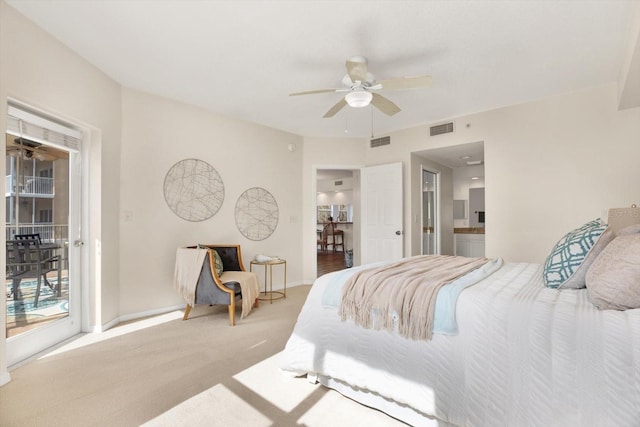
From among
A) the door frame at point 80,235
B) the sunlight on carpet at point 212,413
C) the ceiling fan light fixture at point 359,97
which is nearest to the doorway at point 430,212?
the ceiling fan light fixture at point 359,97

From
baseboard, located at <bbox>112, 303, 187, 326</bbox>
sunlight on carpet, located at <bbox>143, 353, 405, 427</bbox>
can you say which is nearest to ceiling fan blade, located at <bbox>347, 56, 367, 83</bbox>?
sunlight on carpet, located at <bbox>143, 353, 405, 427</bbox>

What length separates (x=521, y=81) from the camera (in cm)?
344

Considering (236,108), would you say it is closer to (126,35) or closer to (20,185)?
(126,35)

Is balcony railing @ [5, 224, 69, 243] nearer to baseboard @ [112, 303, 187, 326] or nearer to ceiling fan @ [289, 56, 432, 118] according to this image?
baseboard @ [112, 303, 187, 326]

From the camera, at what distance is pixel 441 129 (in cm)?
478

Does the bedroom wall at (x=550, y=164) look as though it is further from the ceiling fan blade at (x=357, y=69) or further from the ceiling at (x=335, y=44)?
the ceiling fan blade at (x=357, y=69)

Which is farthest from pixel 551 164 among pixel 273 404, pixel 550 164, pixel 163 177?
pixel 163 177

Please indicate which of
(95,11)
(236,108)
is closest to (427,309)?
(95,11)

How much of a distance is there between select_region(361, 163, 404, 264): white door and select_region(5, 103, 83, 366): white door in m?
4.01

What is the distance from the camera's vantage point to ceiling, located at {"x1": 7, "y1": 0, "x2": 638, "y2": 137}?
7.44ft

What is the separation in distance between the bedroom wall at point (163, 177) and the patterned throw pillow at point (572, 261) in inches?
146

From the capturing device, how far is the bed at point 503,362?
49.5 inches

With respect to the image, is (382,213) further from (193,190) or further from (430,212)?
(193,190)

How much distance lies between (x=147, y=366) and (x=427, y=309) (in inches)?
83.1
